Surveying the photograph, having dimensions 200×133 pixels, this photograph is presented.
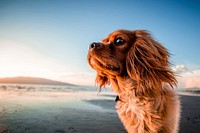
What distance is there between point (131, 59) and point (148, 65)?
0.83ft

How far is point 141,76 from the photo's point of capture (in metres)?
3.31

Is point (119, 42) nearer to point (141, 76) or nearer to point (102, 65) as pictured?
point (102, 65)

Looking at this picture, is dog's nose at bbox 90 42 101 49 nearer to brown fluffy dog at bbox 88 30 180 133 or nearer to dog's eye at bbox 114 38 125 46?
brown fluffy dog at bbox 88 30 180 133

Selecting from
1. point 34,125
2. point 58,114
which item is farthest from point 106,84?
point 58,114

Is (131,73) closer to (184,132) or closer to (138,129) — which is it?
(138,129)

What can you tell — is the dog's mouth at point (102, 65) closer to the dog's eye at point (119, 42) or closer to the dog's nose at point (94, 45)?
the dog's nose at point (94, 45)

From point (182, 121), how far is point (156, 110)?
670cm

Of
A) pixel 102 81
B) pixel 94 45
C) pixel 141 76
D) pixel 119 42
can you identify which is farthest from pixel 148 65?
pixel 102 81

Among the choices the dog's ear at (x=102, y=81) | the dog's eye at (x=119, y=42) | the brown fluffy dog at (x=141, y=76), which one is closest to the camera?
the brown fluffy dog at (x=141, y=76)

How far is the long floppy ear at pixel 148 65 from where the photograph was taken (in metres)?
3.27

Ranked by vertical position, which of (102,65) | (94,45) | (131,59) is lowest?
(102,65)

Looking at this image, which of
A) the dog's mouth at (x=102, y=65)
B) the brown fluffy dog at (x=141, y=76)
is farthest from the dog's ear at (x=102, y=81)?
the dog's mouth at (x=102, y=65)

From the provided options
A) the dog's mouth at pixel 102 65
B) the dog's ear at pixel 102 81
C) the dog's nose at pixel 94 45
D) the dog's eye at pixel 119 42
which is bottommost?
the dog's ear at pixel 102 81

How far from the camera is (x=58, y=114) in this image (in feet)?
35.9
